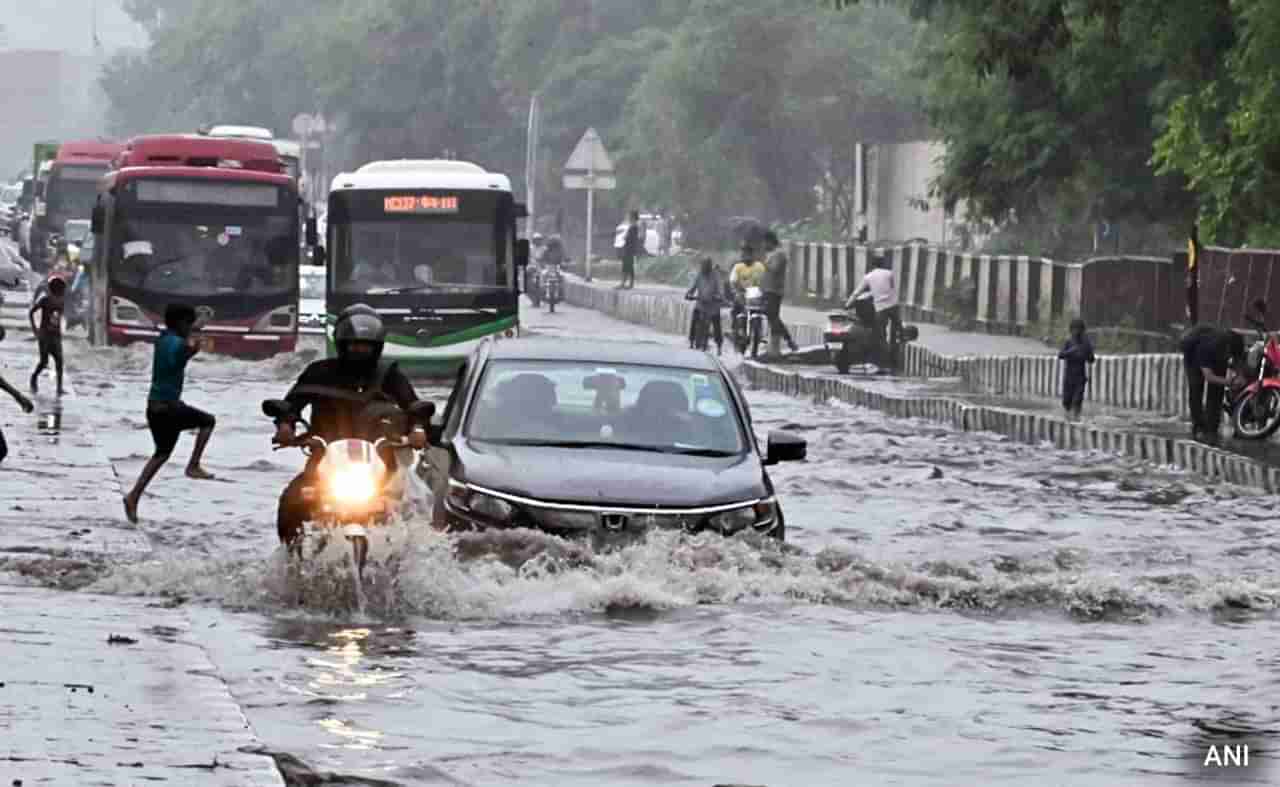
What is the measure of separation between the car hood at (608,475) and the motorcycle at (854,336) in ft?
75.7

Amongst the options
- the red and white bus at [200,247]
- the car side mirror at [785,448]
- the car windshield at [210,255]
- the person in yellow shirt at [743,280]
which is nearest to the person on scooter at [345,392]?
the car side mirror at [785,448]

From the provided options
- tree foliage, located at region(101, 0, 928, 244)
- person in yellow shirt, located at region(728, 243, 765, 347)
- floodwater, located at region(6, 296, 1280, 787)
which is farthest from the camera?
tree foliage, located at region(101, 0, 928, 244)

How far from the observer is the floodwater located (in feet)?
35.4

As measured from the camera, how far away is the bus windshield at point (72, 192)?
6781cm

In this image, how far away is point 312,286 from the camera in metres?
46.9

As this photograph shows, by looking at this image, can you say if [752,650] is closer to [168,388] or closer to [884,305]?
[168,388]

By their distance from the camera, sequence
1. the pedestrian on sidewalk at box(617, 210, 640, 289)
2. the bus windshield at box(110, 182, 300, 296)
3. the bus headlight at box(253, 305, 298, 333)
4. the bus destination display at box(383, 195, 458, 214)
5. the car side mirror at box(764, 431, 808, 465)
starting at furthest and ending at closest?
1. the pedestrian on sidewalk at box(617, 210, 640, 289)
2. the bus headlight at box(253, 305, 298, 333)
3. the bus windshield at box(110, 182, 300, 296)
4. the bus destination display at box(383, 195, 458, 214)
5. the car side mirror at box(764, 431, 808, 465)

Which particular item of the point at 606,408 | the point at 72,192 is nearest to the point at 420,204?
the point at 606,408

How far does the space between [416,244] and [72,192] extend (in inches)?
1362

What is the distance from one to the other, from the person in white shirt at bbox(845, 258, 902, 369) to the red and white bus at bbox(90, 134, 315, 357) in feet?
22.9

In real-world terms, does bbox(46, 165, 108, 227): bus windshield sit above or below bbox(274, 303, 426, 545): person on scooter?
below

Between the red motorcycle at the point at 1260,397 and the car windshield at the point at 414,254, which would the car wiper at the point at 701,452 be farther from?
the car windshield at the point at 414,254

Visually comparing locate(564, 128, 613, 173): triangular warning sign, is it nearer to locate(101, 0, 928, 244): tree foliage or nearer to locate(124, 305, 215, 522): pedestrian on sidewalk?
locate(101, 0, 928, 244): tree foliage

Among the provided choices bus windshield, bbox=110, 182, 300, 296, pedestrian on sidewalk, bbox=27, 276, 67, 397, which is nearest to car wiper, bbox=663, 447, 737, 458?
pedestrian on sidewalk, bbox=27, 276, 67, 397
